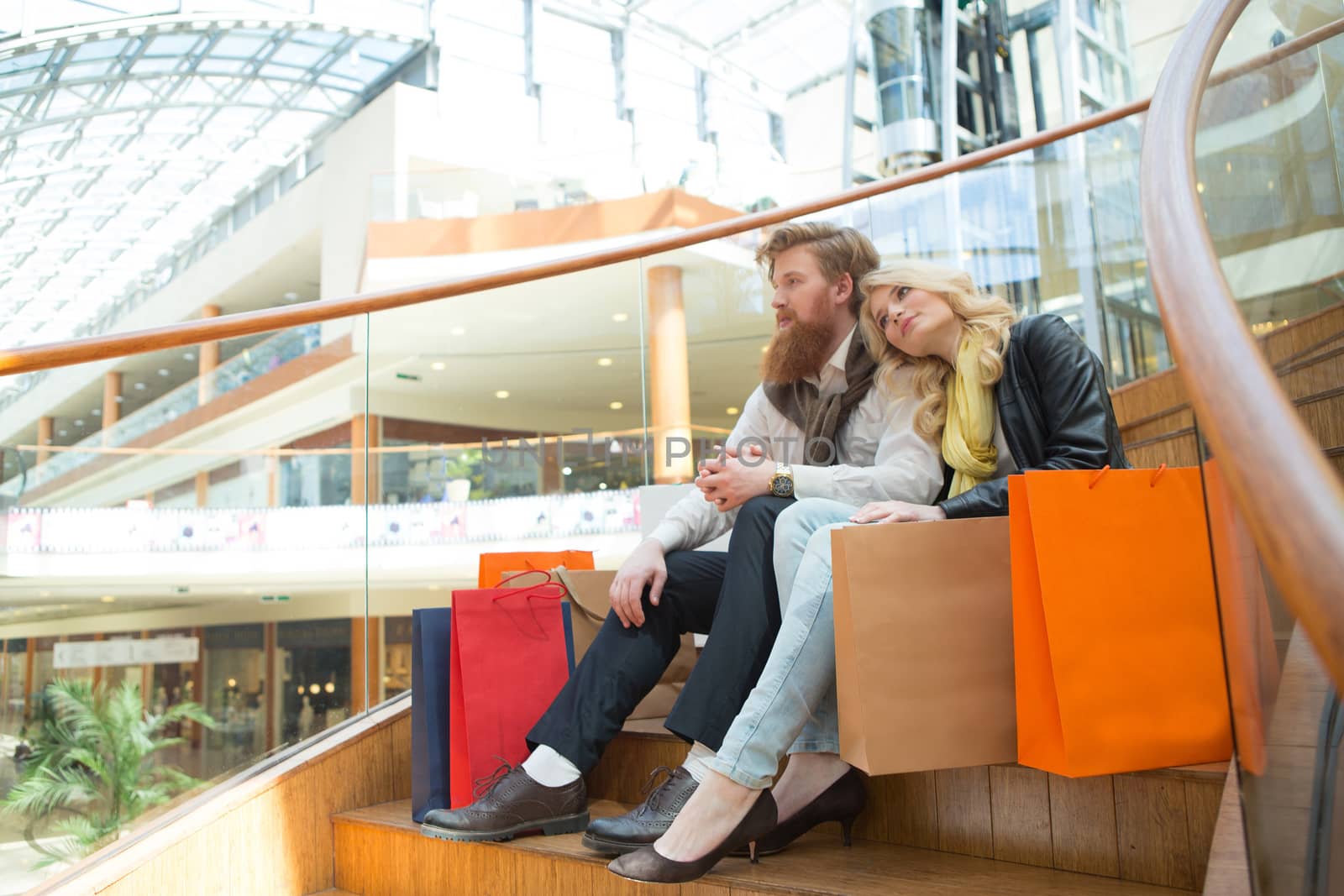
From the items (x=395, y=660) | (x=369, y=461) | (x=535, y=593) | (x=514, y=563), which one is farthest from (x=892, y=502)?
(x=369, y=461)

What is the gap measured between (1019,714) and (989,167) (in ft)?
10.8

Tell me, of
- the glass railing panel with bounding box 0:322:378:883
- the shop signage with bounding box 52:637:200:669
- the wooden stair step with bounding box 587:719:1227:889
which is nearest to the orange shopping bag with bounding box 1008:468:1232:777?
the wooden stair step with bounding box 587:719:1227:889

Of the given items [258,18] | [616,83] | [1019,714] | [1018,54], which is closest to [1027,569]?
[1019,714]

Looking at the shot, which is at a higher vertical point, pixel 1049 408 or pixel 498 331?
pixel 498 331

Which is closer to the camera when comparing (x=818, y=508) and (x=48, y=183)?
(x=818, y=508)

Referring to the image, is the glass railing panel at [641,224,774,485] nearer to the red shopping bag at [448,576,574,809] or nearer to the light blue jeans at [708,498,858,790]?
the red shopping bag at [448,576,574,809]

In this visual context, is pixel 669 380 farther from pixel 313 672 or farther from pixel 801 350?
pixel 313 672

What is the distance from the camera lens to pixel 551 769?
136 cm

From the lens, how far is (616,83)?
50.5 feet

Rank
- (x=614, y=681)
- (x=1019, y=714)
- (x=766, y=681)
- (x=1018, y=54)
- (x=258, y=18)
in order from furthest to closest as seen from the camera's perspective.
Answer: (x=258, y=18)
(x=1018, y=54)
(x=614, y=681)
(x=766, y=681)
(x=1019, y=714)

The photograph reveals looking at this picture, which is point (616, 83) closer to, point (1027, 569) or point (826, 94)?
point (826, 94)

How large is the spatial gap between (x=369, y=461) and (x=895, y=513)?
6.75ft

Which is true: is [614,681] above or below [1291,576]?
below

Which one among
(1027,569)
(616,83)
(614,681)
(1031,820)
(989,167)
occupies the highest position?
(616,83)
